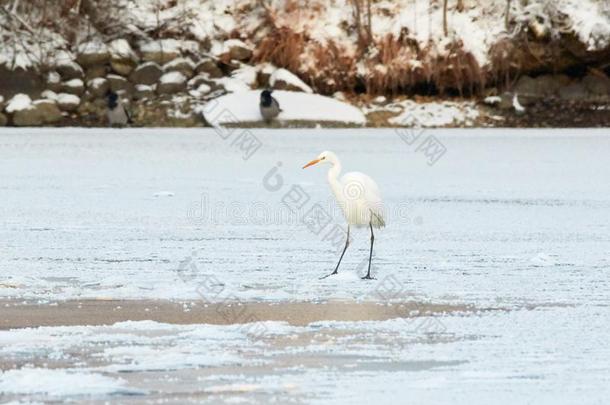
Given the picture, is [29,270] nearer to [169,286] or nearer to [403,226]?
[169,286]

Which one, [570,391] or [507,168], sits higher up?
[570,391]

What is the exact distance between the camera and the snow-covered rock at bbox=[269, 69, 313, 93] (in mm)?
29969

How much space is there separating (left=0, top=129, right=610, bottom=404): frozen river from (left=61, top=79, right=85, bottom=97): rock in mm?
10368

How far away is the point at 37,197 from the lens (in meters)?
14.3

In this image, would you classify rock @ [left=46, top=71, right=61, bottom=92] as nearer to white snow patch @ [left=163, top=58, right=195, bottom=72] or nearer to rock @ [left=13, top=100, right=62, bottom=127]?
rock @ [left=13, top=100, right=62, bottom=127]

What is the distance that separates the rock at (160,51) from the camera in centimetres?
3142

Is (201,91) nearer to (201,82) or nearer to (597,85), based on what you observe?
(201,82)

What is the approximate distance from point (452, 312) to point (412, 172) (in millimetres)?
10638

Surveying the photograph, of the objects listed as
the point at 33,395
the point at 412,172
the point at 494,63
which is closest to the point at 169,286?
the point at 33,395

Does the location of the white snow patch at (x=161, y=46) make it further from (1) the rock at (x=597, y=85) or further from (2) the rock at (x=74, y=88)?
(1) the rock at (x=597, y=85)

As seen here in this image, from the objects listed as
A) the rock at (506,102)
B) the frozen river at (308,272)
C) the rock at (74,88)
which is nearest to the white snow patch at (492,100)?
the rock at (506,102)

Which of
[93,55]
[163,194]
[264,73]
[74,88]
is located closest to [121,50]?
[93,55]

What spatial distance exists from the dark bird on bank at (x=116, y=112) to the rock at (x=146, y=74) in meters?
2.10

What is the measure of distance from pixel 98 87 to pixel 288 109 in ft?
15.2
